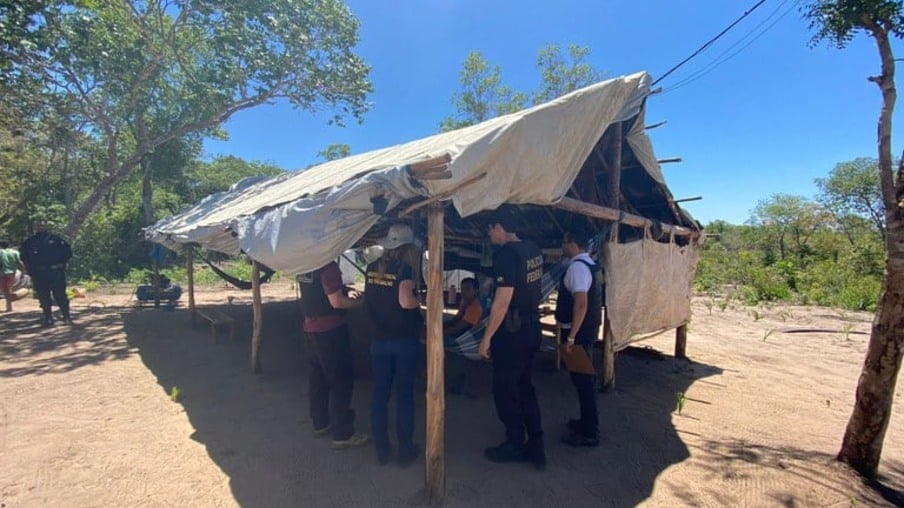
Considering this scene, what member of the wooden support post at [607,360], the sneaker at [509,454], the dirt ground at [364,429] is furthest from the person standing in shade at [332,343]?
the wooden support post at [607,360]

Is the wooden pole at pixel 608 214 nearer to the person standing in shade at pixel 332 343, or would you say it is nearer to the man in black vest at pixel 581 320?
the man in black vest at pixel 581 320

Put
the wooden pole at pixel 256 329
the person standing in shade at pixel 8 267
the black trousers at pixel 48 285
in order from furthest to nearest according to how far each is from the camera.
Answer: the person standing in shade at pixel 8 267 < the black trousers at pixel 48 285 < the wooden pole at pixel 256 329

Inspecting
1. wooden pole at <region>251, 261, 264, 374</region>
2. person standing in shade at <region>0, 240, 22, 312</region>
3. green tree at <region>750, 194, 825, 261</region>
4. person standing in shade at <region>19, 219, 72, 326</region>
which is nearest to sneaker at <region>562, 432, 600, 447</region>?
wooden pole at <region>251, 261, 264, 374</region>

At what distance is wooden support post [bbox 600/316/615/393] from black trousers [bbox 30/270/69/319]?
9.59 meters

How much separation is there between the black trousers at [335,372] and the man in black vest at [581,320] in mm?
1917

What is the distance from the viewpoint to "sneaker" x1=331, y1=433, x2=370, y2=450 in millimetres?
3703

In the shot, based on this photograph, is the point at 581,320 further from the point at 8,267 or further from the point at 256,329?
the point at 8,267

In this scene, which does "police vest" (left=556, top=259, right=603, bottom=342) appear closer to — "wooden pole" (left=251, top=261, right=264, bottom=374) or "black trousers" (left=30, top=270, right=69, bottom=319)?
"wooden pole" (left=251, top=261, right=264, bottom=374)

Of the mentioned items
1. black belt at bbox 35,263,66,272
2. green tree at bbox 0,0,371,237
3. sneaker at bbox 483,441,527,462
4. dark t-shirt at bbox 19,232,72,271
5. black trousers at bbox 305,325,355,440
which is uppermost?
green tree at bbox 0,0,371,237

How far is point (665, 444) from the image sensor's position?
3.98 m

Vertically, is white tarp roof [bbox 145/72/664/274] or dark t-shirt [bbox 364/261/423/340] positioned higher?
white tarp roof [bbox 145/72/664/274]

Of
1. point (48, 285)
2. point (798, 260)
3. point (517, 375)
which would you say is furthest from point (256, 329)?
point (798, 260)

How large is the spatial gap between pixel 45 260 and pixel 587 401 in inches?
374

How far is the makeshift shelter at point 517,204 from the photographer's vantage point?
298cm
